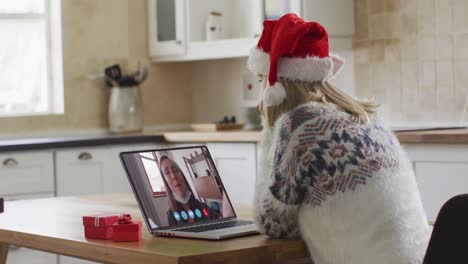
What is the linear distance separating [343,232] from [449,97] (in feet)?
9.46

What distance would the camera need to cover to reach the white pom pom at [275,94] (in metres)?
2.42

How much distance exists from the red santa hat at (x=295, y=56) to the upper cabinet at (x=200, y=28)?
304 cm

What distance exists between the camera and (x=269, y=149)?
2.43 metres

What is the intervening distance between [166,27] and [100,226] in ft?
12.0

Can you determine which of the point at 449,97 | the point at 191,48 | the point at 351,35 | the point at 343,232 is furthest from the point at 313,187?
the point at 191,48

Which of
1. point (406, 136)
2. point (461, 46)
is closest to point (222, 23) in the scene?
point (461, 46)

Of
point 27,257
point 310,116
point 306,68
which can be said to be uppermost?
point 306,68

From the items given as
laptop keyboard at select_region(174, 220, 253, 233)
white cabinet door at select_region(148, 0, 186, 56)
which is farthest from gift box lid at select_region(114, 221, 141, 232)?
white cabinet door at select_region(148, 0, 186, 56)

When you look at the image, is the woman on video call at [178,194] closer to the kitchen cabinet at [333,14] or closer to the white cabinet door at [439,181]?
the white cabinet door at [439,181]

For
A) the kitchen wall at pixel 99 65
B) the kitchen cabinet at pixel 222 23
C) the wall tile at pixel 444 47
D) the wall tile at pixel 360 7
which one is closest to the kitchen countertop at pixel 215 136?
the kitchen cabinet at pixel 222 23

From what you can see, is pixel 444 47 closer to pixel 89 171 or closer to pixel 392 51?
pixel 392 51

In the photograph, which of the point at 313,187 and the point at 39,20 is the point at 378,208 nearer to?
the point at 313,187

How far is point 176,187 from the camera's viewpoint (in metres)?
2.58

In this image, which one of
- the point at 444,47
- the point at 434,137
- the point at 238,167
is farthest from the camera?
the point at 238,167
